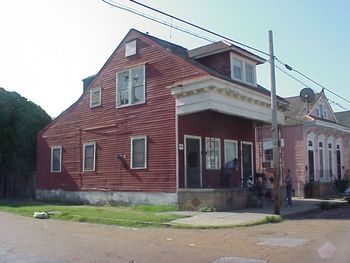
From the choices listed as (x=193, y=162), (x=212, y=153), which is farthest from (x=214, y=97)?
(x=212, y=153)

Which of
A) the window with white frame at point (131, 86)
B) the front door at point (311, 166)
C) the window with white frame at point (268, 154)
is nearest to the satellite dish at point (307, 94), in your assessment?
the front door at point (311, 166)

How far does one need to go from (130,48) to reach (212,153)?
7.35 metres

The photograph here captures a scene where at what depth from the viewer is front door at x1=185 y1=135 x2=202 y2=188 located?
22766 millimetres

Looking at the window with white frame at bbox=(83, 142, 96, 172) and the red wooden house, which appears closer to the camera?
the red wooden house

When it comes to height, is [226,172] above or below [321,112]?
below

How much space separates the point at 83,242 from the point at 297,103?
2830cm

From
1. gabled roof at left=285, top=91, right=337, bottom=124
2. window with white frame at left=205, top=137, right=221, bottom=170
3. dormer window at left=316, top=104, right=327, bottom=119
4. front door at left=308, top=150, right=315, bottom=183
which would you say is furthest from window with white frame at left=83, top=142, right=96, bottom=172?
dormer window at left=316, top=104, right=327, bottom=119

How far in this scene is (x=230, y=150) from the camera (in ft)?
87.5

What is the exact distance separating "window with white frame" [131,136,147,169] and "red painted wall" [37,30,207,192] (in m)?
0.27

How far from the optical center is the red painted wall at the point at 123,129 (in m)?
22.7

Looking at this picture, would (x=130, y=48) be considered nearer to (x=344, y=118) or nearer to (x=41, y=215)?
(x=41, y=215)

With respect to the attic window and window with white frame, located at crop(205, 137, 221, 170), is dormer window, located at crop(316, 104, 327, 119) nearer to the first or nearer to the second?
window with white frame, located at crop(205, 137, 221, 170)

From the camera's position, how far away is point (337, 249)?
1075 centimetres

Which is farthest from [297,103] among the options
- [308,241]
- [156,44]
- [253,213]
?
[308,241]
